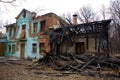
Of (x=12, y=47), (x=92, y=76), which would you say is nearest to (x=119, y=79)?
(x=92, y=76)

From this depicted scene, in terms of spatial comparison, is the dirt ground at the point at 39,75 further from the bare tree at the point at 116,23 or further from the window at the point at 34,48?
the bare tree at the point at 116,23

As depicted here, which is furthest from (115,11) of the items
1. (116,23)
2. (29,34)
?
(29,34)

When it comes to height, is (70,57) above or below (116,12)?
below

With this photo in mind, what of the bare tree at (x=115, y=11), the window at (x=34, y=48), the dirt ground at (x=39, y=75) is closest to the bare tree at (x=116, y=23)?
the bare tree at (x=115, y=11)

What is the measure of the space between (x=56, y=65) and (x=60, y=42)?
20.6 ft

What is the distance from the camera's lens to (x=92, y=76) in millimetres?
12609

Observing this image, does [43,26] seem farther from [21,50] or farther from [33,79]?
[33,79]

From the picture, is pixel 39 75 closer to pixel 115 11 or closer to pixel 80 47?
pixel 80 47

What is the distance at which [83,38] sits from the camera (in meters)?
21.5

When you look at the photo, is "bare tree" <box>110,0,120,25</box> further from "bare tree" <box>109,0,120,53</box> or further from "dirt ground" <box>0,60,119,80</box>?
"dirt ground" <box>0,60,119,80</box>

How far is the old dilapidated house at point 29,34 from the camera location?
27.2 meters

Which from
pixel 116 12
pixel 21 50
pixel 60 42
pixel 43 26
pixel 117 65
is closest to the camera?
pixel 117 65

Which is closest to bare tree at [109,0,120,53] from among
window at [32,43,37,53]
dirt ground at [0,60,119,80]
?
window at [32,43,37,53]

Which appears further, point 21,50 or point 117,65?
point 21,50
